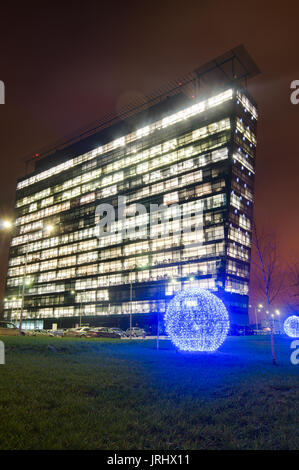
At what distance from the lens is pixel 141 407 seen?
332 inches

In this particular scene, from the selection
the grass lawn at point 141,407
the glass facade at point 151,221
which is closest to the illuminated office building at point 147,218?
the glass facade at point 151,221

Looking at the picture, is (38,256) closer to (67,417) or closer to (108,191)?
(108,191)

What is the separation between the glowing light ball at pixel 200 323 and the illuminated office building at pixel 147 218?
47.8m

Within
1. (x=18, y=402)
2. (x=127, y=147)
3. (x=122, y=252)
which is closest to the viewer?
(x=18, y=402)

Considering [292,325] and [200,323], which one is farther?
[292,325]

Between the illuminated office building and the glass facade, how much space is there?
0.28 m

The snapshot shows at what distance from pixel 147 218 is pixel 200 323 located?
6789cm

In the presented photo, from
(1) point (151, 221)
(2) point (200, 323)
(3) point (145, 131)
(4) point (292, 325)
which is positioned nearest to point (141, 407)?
(2) point (200, 323)

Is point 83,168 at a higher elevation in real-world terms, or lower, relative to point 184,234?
higher

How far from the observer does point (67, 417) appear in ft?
23.3

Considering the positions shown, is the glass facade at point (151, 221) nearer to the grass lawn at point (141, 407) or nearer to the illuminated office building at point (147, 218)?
the illuminated office building at point (147, 218)

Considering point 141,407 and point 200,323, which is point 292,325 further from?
point 141,407
